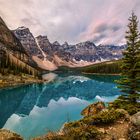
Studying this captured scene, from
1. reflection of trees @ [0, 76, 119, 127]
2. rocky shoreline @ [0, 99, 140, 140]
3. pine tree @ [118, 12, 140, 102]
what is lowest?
reflection of trees @ [0, 76, 119, 127]

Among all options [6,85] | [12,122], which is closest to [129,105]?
[12,122]

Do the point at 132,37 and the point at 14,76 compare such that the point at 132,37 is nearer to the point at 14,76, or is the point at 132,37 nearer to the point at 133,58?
the point at 133,58

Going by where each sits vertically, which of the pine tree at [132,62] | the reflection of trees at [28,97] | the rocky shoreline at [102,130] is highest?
the pine tree at [132,62]

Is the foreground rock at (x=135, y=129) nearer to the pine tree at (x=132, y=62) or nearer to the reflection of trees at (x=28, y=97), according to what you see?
the pine tree at (x=132, y=62)

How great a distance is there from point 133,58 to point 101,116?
17029 mm

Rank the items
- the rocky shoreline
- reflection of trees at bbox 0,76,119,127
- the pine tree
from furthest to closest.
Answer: reflection of trees at bbox 0,76,119,127 < the pine tree < the rocky shoreline

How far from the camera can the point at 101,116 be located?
20969 millimetres

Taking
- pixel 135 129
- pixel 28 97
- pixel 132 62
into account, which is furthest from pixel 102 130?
pixel 28 97

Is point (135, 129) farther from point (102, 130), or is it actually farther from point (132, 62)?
point (132, 62)

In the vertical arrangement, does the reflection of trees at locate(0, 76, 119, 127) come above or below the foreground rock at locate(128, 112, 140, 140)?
below

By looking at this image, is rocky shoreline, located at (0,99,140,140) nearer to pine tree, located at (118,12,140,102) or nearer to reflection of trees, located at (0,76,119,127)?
pine tree, located at (118,12,140,102)

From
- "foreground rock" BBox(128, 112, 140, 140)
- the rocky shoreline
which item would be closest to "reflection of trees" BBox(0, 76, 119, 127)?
the rocky shoreline

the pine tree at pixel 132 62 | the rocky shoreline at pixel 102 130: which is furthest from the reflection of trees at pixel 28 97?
the rocky shoreline at pixel 102 130

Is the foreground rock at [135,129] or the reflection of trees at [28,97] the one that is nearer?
the foreground rock at [135,129]
